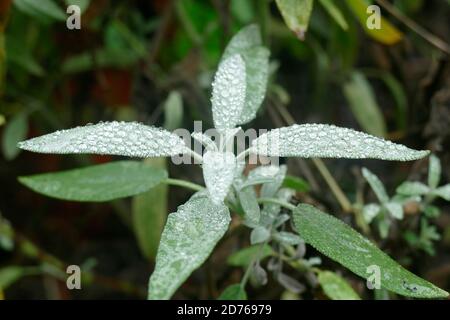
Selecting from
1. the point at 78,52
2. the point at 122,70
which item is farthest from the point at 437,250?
the point at 78,52

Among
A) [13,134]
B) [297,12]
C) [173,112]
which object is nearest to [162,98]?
[173,112]

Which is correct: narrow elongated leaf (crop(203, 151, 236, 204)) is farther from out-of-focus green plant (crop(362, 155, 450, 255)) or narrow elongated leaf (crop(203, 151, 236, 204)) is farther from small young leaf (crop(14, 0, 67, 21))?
small young leaf (crop(14, 0, 67, 21))

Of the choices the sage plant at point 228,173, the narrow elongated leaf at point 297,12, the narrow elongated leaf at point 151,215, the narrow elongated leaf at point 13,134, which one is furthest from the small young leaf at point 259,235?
the narrow elongated leaf at point 13,134

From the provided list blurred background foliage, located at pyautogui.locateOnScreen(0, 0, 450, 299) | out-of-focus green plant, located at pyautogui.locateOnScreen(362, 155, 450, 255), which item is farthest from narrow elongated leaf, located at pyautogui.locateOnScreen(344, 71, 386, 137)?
out-of-focus green plant, located at pyautogui.locateOnScreen(362, 155, 450, 255)

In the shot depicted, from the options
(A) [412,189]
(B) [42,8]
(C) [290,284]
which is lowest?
(C) [290,284]

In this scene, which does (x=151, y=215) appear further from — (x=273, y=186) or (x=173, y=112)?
(x=273, y=186)

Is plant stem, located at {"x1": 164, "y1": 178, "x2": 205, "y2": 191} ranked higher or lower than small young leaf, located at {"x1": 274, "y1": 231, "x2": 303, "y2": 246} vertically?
higher
